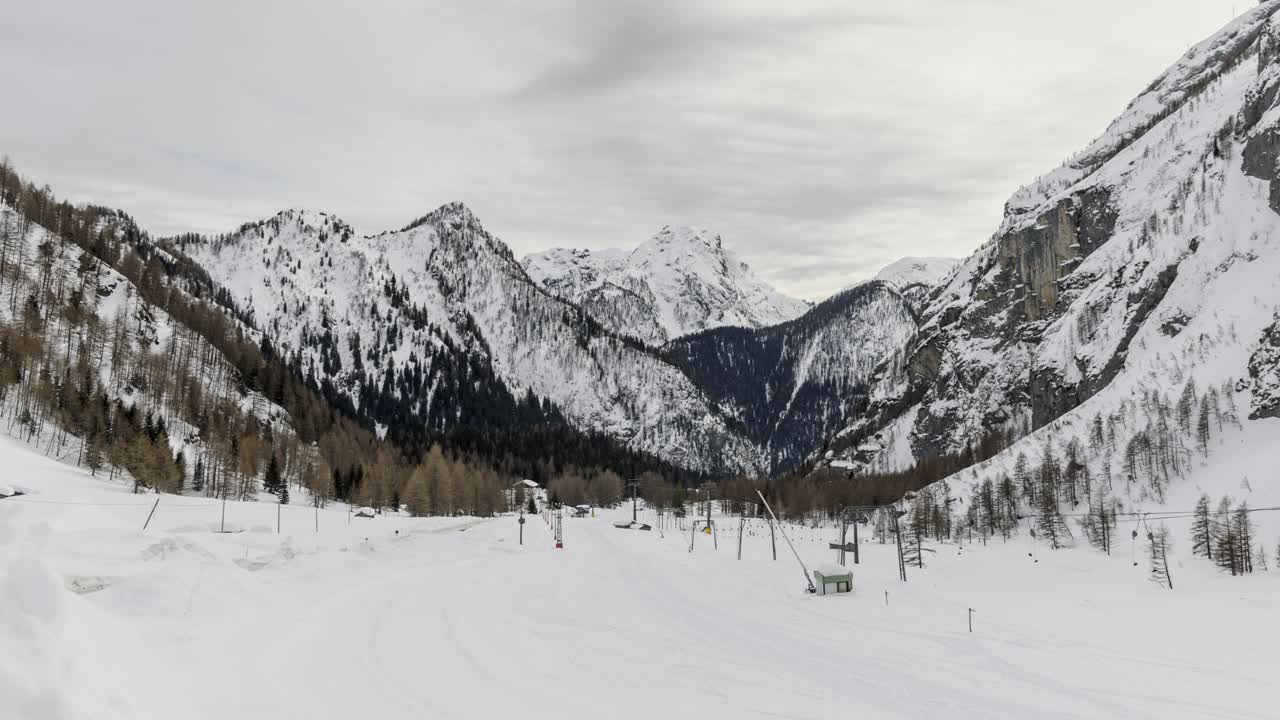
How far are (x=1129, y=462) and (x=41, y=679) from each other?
390 feet

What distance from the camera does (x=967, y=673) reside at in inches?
1142

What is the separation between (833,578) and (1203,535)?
42851 mm

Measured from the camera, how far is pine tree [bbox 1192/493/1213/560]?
68.9 m

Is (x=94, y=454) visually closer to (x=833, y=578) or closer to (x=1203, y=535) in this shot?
(x=833, y=578)

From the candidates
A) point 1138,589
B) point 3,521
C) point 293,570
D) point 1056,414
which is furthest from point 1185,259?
point 3,521

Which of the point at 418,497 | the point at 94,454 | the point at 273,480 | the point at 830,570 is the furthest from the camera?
the point at 418,497

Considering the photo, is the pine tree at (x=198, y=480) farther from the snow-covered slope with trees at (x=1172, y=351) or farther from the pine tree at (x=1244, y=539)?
the pine tree at (x=1244, y=539)

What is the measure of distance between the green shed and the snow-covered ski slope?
7.12 ft

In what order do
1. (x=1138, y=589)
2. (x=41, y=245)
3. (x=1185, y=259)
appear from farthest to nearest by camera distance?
(x=1185, y=259)
(x=41, y=245)
(x=1138, y=589)

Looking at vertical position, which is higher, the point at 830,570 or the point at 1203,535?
the point at 1203,535

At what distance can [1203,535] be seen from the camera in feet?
227

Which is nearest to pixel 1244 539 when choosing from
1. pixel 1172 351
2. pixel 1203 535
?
pixel 1203 535

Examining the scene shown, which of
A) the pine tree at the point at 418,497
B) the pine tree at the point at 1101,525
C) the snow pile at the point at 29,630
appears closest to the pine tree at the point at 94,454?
the pine tree at the point at 418,497

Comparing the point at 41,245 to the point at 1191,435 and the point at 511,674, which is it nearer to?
the point at 511,674
